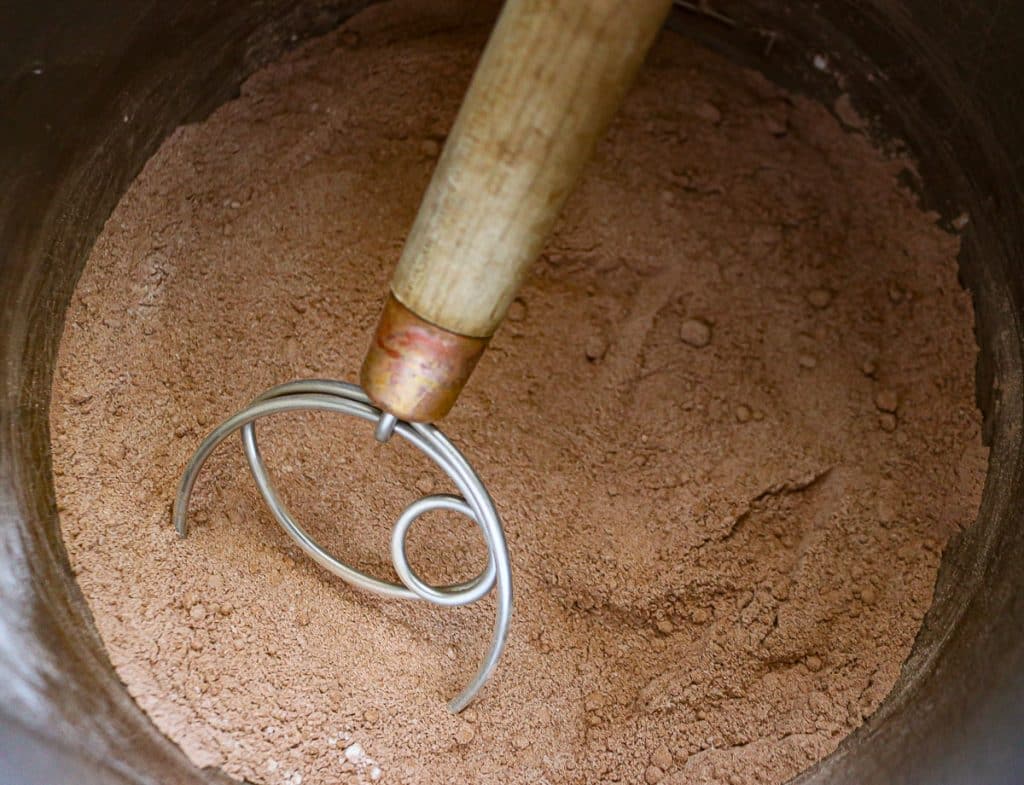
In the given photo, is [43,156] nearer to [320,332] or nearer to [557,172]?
[320,332]

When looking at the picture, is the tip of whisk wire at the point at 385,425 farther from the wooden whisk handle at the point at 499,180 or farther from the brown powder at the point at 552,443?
the brown powder at the point at 552,443

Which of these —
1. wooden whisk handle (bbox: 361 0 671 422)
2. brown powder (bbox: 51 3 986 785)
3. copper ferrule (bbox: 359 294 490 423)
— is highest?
wooden whisk handle (bbox: 361 0 671 422)

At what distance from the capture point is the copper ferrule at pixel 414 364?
63 cm

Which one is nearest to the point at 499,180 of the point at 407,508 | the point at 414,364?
the point at 414,364

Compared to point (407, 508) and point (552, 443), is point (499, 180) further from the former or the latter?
point (552, 443)

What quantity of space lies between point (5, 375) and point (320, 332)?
0.94 feet

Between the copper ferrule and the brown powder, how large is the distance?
10.5 inches

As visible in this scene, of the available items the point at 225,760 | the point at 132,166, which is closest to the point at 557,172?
the point at 132,166

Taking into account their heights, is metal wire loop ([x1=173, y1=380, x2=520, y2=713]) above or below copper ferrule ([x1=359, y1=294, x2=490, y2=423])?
below

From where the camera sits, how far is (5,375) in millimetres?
843

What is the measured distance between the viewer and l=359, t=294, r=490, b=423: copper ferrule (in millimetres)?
627

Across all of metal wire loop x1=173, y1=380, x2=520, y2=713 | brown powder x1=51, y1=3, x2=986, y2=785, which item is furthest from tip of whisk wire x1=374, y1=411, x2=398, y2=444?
brown powder x1=51, y1=3, x2=986, y2=785

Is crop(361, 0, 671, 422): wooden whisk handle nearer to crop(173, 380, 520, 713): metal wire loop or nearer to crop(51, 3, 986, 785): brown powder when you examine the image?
crop(173, 380, 520, 713): metal wire loop

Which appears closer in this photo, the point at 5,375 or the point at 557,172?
the point at 557,172
